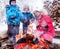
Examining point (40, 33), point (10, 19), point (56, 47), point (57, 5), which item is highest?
point (57, 5)

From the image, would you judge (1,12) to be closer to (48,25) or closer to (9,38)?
(9,38)

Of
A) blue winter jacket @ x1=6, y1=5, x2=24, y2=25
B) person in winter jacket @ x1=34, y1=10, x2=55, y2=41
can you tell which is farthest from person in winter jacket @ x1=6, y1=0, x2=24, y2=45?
person in winter jacket @ x1=34, y1=10, x2=55, y2=41

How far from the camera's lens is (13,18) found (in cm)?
179

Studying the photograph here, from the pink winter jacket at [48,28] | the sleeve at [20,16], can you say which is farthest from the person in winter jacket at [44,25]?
the sleeve at [20,16]

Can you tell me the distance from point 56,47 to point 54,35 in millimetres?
101

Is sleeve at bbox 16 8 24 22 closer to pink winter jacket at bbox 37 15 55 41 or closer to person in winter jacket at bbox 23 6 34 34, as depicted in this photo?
person in winter jacket at bbox 23 6 34 34

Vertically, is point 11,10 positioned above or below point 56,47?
above

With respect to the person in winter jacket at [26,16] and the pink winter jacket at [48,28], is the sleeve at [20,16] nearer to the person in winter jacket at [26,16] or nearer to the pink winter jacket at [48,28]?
the person in winter jacket at [26,16]

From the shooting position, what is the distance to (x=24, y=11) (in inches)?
70.4

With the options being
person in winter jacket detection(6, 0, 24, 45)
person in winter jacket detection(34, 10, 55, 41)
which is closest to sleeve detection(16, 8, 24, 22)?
person in winter jacket detection(6, 0, 24, 45)

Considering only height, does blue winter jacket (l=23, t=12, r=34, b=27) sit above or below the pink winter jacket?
above

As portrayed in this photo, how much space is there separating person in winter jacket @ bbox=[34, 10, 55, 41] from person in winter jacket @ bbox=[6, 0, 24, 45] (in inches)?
5.6

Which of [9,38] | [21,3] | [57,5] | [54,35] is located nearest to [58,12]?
[57,5]

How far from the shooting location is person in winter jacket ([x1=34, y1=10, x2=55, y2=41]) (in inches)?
69.6
